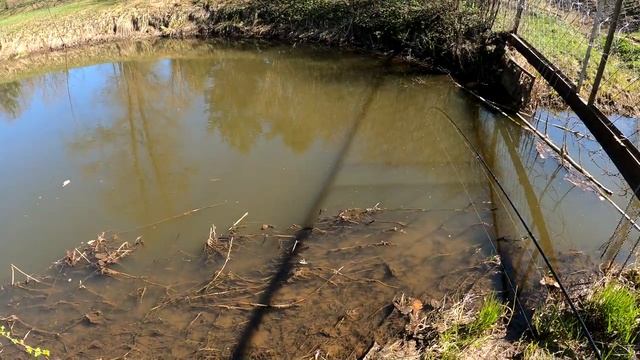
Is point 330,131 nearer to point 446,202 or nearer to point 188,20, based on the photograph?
point 446,202

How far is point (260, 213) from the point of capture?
587 centimetres

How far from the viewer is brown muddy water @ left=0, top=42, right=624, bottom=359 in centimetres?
435

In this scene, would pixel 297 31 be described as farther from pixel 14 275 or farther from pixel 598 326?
A: pixel 598 326

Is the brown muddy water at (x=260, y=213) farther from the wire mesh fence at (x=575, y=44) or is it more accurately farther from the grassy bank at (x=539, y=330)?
the wire mesh fence at (x=575, y=44)

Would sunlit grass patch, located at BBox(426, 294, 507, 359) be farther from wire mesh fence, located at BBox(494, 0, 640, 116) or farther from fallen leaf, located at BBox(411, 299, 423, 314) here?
wire mesh fence, located at BBox(494, 0, 640, 116)

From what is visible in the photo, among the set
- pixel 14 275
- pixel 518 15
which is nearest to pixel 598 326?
pixel 14 275

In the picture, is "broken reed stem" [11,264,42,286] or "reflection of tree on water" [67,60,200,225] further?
"reflection of tree on water" [67,60,200,225]

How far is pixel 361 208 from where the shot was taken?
584 centimetres

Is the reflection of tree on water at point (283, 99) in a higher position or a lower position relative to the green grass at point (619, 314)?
lower

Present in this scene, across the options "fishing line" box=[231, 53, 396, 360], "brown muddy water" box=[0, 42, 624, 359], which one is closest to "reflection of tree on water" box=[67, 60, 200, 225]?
"brown muddy water" box=[0, 42, 624, 359]

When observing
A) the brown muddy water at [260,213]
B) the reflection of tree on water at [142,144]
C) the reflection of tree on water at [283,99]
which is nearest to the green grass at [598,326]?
the brown muddy water at [260,213]

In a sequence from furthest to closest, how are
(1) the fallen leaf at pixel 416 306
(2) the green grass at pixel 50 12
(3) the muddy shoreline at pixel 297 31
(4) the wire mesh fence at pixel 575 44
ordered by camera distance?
(2) the green grass at pixel 50 12, (3) the muddy shoreline at pixel 297 31, (4) the wire mesh fence at pixel 575 44, (1) the fallen leaf at pixel 416 306

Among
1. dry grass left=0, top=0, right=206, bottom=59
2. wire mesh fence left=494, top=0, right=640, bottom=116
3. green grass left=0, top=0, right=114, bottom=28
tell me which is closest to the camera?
wire mesh fence left=494, top=0, right=640, bottom=116

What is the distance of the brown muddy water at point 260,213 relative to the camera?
4.35 meters
